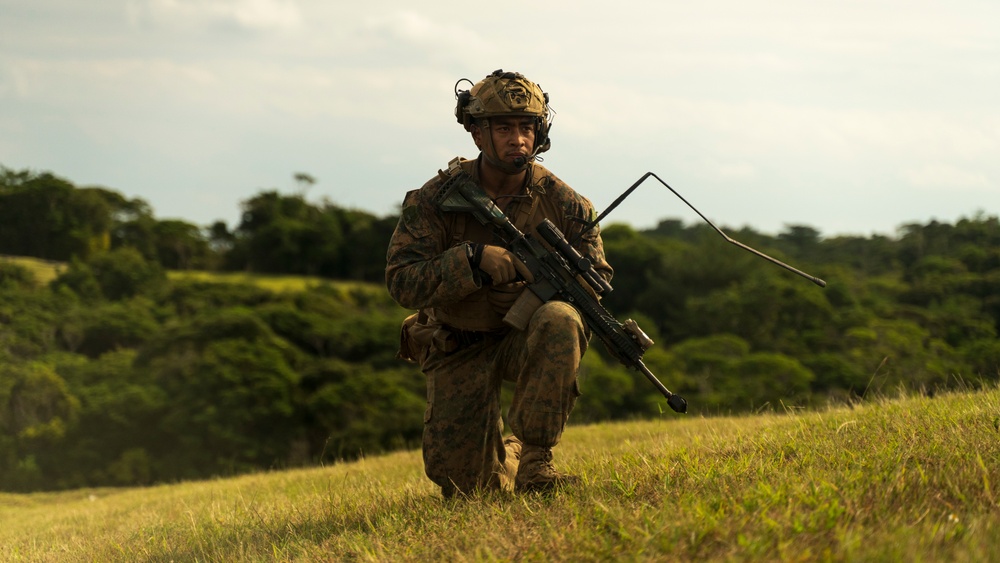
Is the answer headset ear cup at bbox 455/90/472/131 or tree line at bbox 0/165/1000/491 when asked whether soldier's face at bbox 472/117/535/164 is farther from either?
tree line at bbox 0/165/1000/491

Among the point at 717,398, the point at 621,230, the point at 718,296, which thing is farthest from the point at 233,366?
the point at 621,230

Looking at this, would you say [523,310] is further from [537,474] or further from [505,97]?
[505,97]

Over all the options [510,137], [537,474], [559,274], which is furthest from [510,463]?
[510,137]

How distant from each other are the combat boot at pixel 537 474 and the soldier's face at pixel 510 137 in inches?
67.8

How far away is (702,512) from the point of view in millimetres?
4012

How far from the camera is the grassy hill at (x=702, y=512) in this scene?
373 centimetres

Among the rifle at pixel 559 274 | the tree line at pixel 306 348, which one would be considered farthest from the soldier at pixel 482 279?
the tree line at pixel 306 348

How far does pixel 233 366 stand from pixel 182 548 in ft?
142

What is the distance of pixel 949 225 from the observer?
176ft

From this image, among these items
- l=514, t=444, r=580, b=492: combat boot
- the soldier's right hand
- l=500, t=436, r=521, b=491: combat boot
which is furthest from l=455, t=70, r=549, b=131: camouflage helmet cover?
l=500, t=436, r=521, b=491: combat boot

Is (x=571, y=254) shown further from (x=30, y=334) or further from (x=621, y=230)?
(x=621, y=230)

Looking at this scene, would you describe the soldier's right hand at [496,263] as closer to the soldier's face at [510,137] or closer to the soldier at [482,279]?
the soldier at [482,279]

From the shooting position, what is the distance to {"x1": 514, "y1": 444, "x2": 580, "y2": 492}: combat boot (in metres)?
5.47

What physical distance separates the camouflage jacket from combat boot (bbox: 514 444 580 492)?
89 cm
